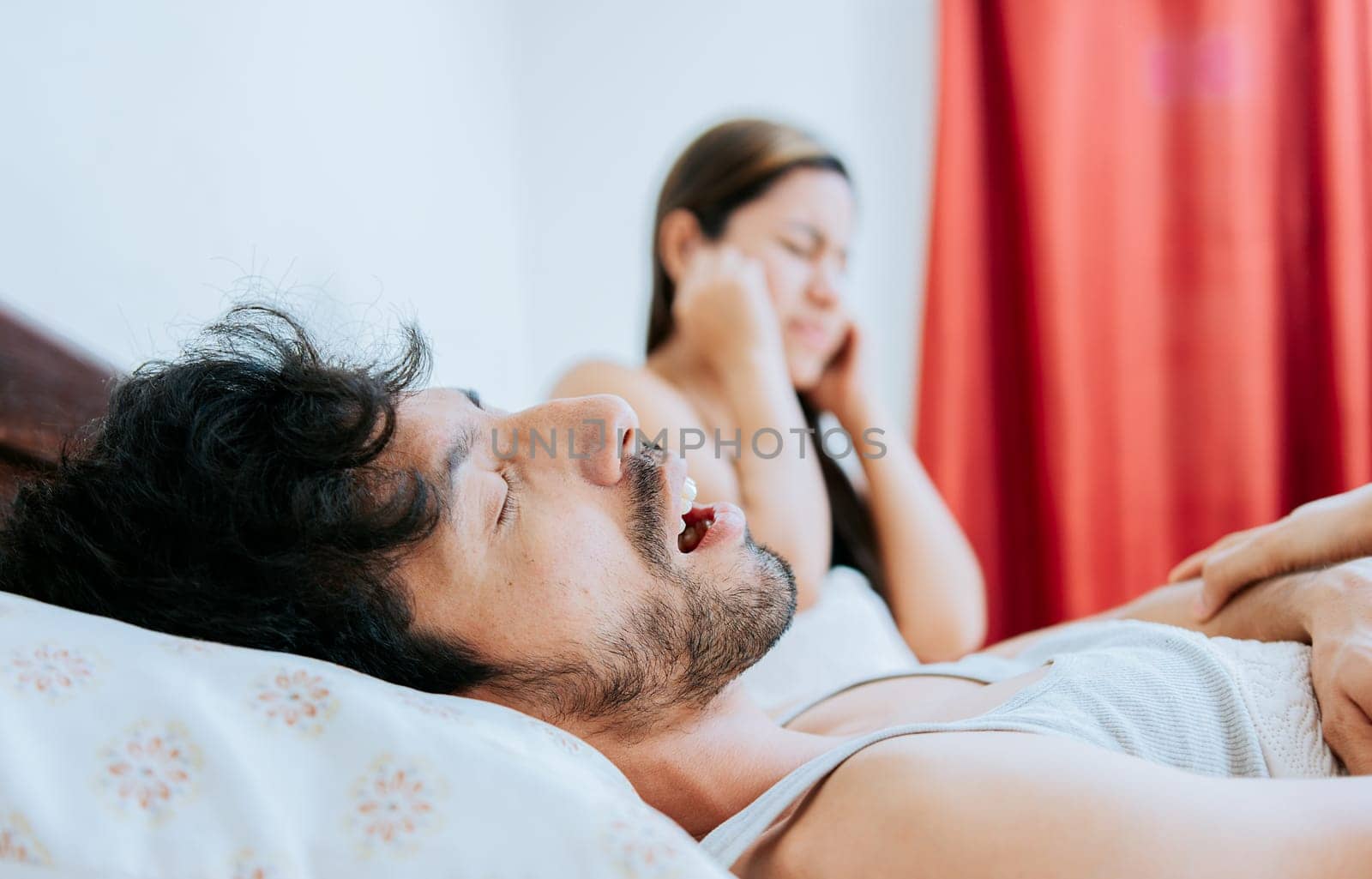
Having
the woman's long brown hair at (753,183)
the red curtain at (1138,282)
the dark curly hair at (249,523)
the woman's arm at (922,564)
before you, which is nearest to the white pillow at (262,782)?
the dark curly hair at (249,523)

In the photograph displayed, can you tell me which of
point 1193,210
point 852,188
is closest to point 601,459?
point 852,188

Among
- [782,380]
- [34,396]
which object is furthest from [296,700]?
[782,380]

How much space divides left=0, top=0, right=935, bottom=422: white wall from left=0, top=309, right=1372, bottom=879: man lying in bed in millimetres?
392

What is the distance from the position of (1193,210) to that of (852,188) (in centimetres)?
104

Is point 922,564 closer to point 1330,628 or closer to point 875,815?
point 1330,628

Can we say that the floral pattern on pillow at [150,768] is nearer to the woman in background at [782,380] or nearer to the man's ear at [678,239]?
the woman in background at [782,380]

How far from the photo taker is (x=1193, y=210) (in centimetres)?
239

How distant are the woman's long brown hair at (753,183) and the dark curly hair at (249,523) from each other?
1131 millimetres

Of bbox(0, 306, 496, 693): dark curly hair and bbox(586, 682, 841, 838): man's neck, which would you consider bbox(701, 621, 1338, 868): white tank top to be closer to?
bbox(586, 682, 841, 838): man's neck

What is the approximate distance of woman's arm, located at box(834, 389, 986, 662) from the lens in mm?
1700

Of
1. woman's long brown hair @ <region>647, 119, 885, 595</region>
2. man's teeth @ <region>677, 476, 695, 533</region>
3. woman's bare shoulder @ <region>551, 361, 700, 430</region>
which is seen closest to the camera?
man's teeth @ <region>677, 476, 695, 533</region>

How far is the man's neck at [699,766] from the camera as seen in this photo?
863 millimetres

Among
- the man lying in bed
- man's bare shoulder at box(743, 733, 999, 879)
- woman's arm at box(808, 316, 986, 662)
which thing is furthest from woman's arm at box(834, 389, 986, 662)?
man's bare shoulder at box(743, 733, 999, 879)

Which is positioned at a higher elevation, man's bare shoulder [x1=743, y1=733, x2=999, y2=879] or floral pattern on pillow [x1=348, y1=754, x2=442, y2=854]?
floral pattern on pillow [x1=348, y1=754, x2=442, y2=854]
